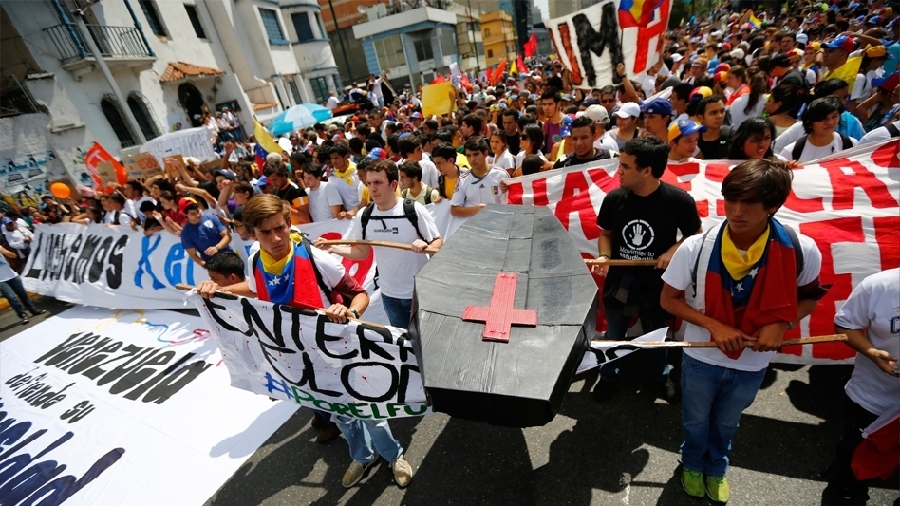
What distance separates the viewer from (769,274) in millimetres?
1785

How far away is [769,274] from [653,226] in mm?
866

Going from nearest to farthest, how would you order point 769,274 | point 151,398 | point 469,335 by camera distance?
point 469,335
point 769,274
point 151,398

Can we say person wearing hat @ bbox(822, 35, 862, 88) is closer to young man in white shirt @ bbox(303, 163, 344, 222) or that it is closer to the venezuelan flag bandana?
the venezuelan flag bandana

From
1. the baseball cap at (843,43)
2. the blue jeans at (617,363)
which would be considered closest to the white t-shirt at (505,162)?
the blue jeans at (617,363)

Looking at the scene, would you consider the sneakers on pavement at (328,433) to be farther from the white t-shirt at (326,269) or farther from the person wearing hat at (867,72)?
the person wearing hat at (867,72)

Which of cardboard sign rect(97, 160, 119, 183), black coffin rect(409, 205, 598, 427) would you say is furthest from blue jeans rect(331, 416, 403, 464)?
cardboard sign rect(97, 160, 119, 183)

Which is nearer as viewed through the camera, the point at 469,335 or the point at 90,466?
the point at 469,335

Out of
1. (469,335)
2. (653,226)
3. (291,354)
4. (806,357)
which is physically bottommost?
(806,357)

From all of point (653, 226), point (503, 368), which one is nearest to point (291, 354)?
point (503, 368)

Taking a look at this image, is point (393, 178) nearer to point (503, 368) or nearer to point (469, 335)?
point (469, 335)

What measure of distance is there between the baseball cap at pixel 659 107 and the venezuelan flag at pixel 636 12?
2.35 metres

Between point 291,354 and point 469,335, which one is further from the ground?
point 469,335

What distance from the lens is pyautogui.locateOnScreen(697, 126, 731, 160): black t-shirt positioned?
407 centimetres

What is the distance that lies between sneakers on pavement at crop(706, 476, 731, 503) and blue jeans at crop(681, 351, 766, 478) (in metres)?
0.03
